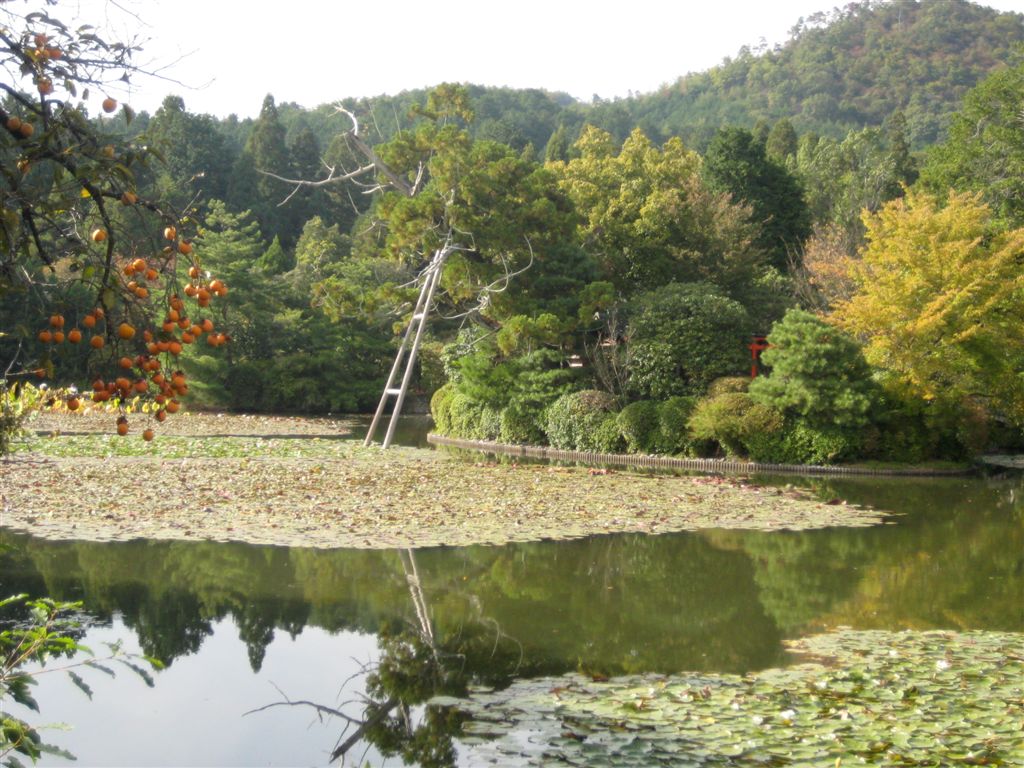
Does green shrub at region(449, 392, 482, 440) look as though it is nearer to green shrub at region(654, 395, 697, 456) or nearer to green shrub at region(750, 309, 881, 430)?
green shrub at region(654, 395, 697, 456)

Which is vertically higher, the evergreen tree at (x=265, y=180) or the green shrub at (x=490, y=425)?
the evergreen tree at (x=265, y=180)

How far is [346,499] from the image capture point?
1244cm

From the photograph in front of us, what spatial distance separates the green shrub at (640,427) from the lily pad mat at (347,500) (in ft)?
8.64

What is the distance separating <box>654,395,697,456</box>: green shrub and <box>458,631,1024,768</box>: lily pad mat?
12.3 metres

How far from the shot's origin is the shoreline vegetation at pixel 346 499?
10352 millimetres

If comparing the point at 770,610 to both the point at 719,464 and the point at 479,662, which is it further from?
the point at 719,464

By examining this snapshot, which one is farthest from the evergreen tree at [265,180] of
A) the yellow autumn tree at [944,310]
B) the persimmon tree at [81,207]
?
the persimmon tree at [81,207]

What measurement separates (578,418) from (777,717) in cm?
1508

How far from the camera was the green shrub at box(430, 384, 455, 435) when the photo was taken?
79.4 ft

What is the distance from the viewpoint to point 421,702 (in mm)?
5781

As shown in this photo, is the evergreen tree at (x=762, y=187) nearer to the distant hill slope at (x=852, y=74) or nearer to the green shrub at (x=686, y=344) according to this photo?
the green shrub at (x=686, y=344)

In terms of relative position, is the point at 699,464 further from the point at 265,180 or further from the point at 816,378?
the point at 265,180

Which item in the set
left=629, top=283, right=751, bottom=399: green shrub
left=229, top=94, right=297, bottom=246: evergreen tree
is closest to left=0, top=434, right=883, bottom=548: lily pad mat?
left=629, top=283, right=751, bottom=399: green shrub

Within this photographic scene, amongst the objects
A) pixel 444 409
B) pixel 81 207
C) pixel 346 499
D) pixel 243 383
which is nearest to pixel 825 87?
pixel 243 383
